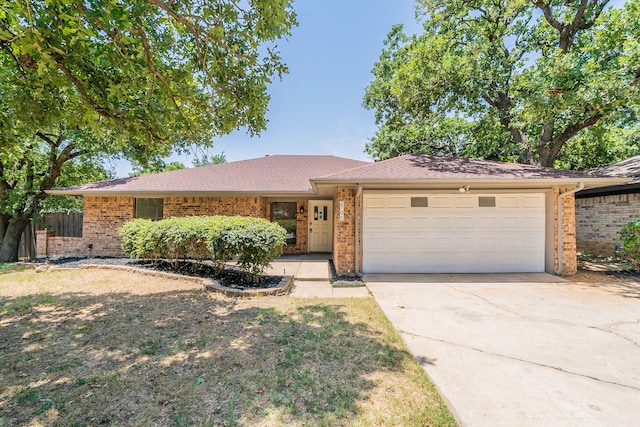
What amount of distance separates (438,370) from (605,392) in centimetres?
139

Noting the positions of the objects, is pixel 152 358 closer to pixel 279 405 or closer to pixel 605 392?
pixel 279 405

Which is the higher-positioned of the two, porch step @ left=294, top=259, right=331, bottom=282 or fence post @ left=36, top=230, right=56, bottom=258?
fence post @ left=36, top=230, right=56, bottom=258

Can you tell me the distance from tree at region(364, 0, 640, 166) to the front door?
5.12 metres

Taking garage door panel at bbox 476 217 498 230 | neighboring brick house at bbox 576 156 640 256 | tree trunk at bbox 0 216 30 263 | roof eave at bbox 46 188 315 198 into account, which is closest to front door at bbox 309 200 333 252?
roof eave at bbox 46 188 315 198

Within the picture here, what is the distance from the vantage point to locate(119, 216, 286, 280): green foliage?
5867 mm

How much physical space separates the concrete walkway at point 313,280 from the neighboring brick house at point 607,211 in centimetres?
991

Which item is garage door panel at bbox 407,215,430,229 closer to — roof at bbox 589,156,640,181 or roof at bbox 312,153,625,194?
roof at bbox 312,153,625,194

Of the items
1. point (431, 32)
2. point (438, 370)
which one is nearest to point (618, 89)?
point (431, 32)

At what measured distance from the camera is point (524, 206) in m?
7.61

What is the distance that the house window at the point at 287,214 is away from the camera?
1159 centimetres

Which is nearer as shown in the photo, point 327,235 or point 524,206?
point 524,206

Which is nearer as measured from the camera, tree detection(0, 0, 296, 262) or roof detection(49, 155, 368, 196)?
tree detection(0, 0, 296, 262)

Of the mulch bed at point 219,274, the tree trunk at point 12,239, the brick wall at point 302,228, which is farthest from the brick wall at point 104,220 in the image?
the brick wall at point 302,228

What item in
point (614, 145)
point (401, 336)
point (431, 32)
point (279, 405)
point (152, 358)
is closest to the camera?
point (279, 405)
